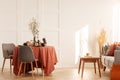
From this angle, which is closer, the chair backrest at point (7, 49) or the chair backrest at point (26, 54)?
the chair backrest at point (26, 54)

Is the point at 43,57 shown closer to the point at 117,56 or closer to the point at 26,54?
the point at 26,54

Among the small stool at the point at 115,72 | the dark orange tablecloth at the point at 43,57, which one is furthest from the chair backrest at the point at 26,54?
the small stool at the point at 115,72

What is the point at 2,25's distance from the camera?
28.1 ft

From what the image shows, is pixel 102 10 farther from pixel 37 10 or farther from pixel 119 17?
pixel 37 10

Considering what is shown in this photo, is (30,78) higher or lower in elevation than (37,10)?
lower

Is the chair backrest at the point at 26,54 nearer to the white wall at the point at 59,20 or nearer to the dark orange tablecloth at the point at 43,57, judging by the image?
the dark orange tablecloth at the point at 43,57


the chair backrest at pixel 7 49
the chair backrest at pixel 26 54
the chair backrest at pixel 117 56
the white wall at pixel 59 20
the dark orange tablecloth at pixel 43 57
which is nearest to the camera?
the chair backrest at pixel 117 56

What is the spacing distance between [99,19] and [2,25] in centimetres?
328

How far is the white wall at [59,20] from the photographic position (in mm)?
8625

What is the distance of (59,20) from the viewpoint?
29.0 feet

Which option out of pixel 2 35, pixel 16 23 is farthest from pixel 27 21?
pixel 2 35

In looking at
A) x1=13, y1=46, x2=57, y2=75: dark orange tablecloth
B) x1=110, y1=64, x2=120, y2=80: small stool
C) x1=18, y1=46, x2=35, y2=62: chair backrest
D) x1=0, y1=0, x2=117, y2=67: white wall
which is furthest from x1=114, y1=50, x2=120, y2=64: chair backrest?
x1=0, y1=0, x2=117, y2=67: white wall

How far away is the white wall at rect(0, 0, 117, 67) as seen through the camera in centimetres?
862

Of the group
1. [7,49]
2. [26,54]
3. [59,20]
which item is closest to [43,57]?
[26,54]
